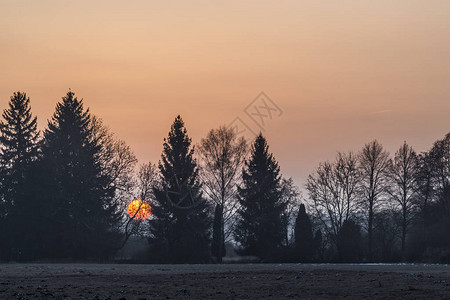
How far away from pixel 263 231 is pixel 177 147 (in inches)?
564

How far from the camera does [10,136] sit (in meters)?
81.3

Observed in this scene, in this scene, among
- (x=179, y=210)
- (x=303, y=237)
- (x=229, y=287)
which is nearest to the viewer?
(x=229, y=287)

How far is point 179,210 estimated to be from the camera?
73625 mm

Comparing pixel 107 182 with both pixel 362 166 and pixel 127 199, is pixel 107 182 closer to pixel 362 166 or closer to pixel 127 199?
pixel 127 199

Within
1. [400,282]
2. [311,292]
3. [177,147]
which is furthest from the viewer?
[177,147]

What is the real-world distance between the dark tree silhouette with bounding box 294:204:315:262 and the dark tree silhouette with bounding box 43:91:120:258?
2202cm

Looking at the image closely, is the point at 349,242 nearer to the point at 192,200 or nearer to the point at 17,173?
the point at 192,200

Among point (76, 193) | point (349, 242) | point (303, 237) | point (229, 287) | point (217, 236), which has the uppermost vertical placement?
point (76, 193)

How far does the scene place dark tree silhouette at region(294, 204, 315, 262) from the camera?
7119 cm

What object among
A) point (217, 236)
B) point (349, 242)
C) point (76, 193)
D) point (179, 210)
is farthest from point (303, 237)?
point (76, 193)

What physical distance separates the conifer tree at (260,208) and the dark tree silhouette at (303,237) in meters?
2.48

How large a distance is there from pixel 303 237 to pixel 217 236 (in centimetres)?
1029

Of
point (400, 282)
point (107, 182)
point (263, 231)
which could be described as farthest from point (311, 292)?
point (107, 182)

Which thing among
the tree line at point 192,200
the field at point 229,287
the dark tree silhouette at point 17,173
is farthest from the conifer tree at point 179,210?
the field at point 229,287
